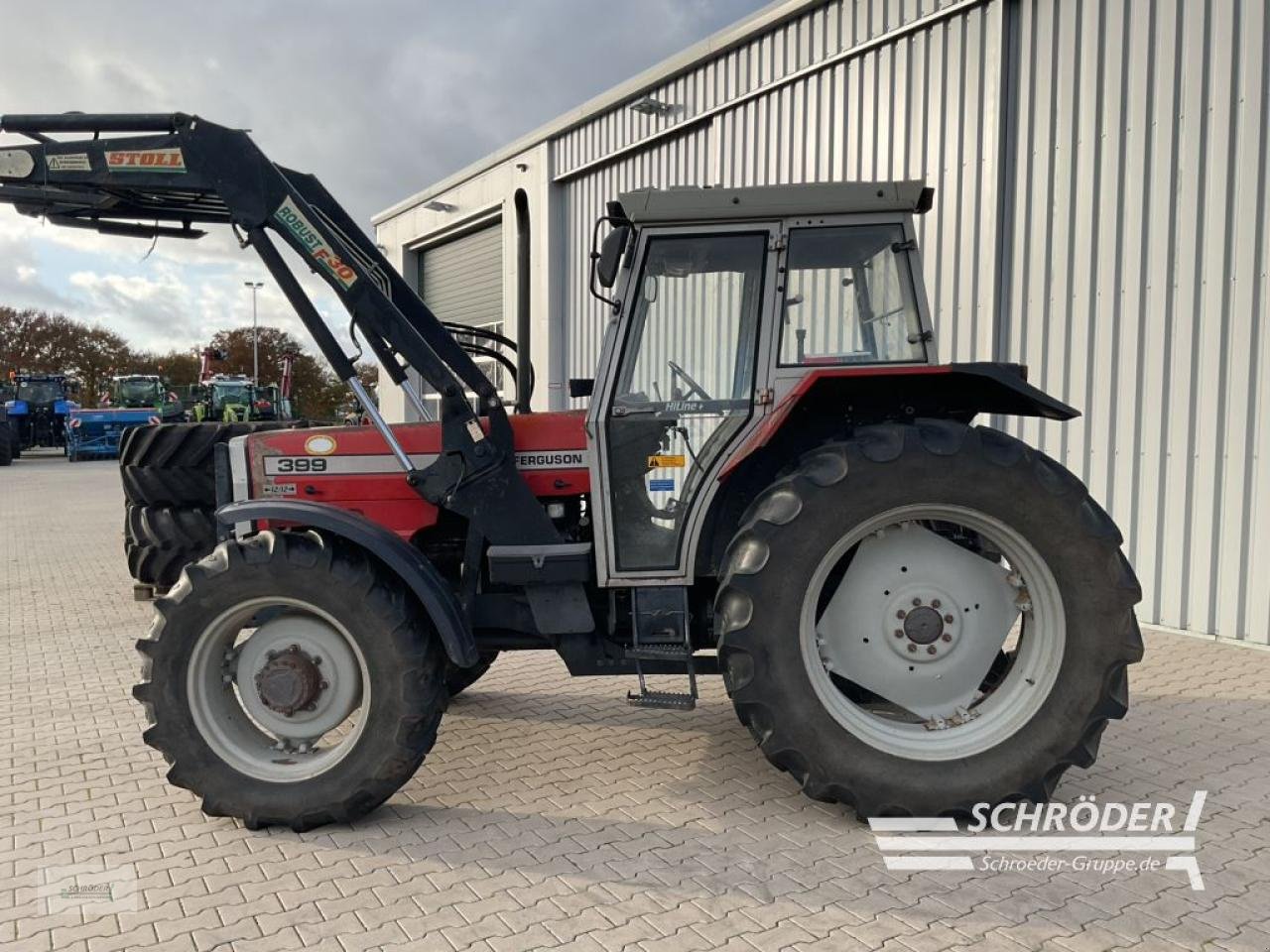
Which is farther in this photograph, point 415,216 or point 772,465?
point 415,216

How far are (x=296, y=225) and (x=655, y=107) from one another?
7.77 metres

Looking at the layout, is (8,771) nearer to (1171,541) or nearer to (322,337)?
(322,337)

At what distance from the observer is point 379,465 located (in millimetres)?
4094

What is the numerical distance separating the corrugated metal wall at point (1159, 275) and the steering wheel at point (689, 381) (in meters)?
4.39

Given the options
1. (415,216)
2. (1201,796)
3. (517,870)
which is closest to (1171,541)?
(1201,796)

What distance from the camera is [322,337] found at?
3926mm

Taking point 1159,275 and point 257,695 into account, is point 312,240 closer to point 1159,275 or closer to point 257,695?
point 257,695

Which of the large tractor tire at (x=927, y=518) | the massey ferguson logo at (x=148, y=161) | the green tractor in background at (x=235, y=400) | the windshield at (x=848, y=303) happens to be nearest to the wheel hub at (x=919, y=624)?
the large tractor tire at (x=927, y=518)

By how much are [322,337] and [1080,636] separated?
3239 mm

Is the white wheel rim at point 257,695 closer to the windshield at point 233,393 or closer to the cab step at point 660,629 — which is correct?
the cab step at point 660,629

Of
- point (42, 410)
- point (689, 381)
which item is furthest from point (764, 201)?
point (42, 410)

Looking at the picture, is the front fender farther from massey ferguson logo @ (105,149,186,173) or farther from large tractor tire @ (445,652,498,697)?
massey ferguson logo @ (105,149,186,173)

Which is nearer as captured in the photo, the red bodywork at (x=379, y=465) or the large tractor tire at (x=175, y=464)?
the red bodywork at (x=379, y=465)

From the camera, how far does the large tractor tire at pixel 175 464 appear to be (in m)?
6.99
